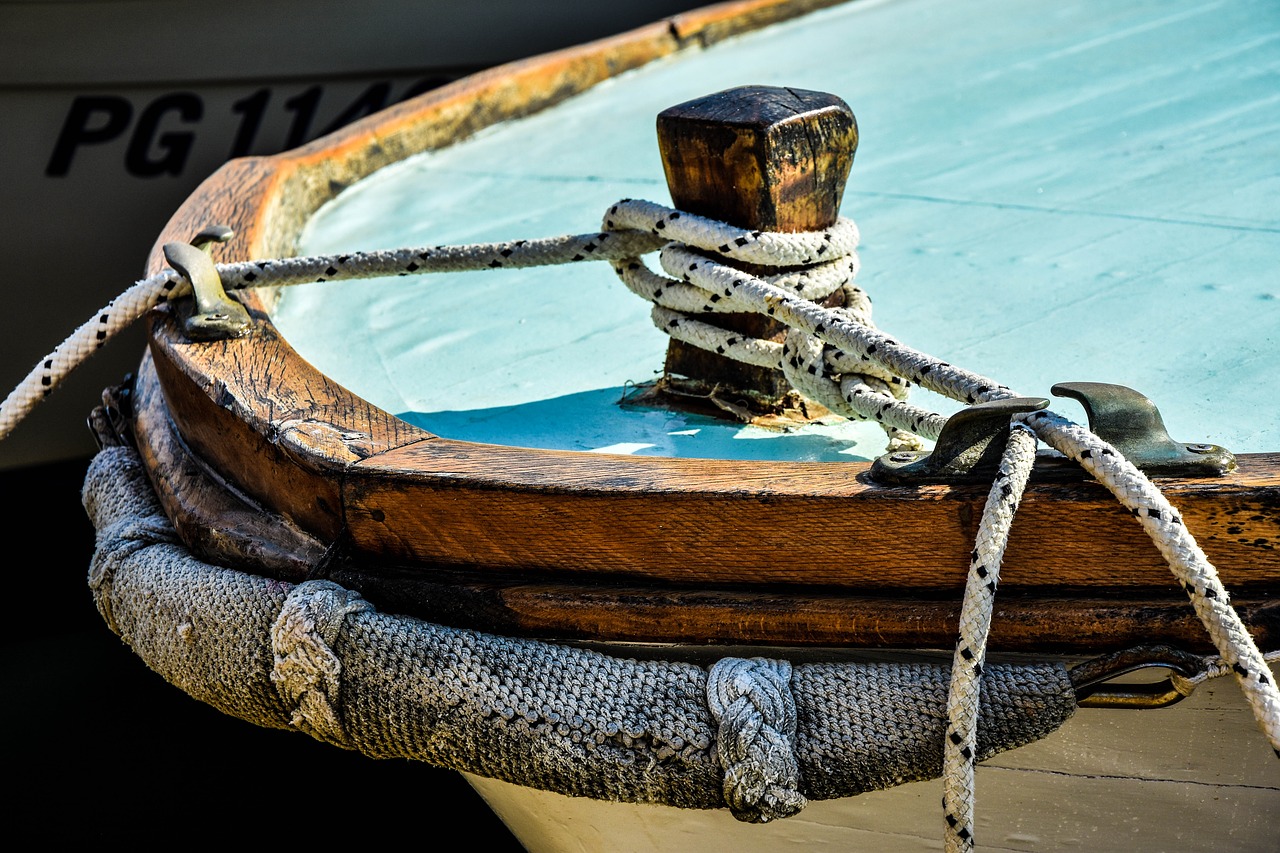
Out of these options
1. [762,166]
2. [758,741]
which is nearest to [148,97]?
[762,166]

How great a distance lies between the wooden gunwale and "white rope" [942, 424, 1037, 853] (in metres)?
0.03

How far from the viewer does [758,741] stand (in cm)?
82

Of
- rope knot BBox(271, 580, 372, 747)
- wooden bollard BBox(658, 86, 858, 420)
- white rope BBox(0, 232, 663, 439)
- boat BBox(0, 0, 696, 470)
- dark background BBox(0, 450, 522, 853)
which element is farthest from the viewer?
boat BBox(0, 0, 696, 470)

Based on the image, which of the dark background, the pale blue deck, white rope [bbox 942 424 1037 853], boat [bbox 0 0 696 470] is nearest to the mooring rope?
white rope [bbox 942 424 1037 853]

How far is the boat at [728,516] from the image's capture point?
0.81 metres

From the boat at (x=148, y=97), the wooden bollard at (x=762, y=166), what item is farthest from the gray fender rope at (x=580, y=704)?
the boat at (x=148, y=97)

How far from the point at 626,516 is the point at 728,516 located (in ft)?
0.24

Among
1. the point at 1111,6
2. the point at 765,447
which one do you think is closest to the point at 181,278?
the point at 765,447

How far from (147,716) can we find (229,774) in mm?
330

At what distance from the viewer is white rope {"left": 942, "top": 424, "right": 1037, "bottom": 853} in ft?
2.48

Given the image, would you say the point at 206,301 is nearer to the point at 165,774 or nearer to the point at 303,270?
the point at 303,270

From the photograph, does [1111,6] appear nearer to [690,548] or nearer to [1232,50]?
[1232,50]

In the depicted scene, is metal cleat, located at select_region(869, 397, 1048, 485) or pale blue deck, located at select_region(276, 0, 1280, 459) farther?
pale blue deck, located at select_region(276, 0, 1280, 459)

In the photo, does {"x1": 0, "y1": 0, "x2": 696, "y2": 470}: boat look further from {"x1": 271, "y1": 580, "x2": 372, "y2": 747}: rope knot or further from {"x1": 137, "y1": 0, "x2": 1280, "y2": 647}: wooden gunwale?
{"x1": 271, "y1": 580, "x2": 372, "y2": 747}: rope knot
